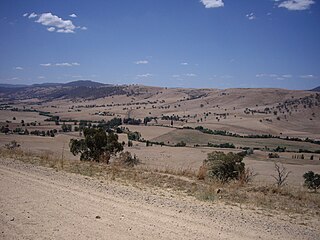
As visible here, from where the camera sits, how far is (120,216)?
25.6 feet

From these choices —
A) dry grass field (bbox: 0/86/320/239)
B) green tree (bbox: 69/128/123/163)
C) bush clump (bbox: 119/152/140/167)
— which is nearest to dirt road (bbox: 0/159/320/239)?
dry grass field (bbox: 0/86/320/239)

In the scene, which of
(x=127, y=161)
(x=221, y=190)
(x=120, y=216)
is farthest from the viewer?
(x=127, y=161)

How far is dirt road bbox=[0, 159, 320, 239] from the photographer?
6.78 m

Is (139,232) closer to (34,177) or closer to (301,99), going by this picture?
(34,177)

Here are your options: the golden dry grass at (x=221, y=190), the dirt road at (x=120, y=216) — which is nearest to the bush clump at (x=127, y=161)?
the golden dry grass at (x=221, y=190)

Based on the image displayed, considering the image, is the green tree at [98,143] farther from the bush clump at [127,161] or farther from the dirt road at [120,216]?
the dirt road at [120,216]

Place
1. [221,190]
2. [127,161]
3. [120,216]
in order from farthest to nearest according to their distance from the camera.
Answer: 1. [127,161]
2. [221,190]
3. [120,216]

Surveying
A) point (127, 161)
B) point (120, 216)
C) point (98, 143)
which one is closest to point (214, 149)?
point (127, 161)

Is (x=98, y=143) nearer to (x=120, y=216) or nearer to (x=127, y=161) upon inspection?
(x=127, y=161)

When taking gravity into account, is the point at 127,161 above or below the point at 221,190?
below

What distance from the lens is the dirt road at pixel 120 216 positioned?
6781 millimetres

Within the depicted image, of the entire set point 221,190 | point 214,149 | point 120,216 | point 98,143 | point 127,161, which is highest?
point 120,216

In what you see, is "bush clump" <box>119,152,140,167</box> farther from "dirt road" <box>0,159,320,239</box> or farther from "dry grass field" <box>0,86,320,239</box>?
"dirt road" <box>0,159,320,239</box>

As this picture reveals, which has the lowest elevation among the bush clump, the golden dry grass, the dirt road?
the bush clump
